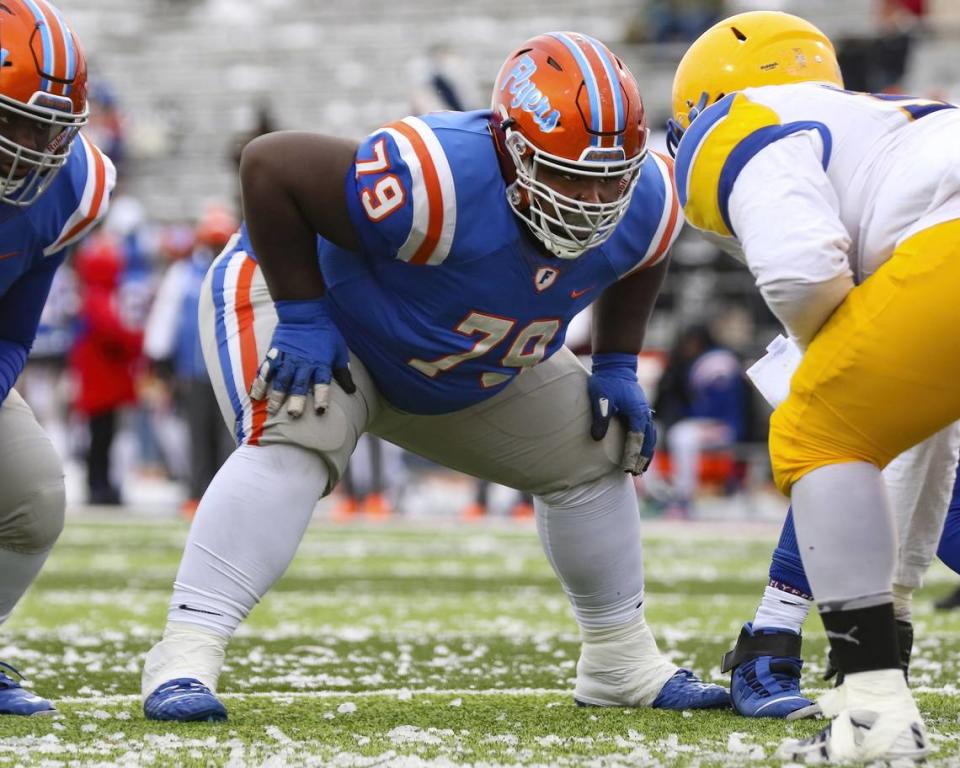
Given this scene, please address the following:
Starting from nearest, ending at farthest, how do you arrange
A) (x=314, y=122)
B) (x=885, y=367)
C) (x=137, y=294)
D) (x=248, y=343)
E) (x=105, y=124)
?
(x=885, y=367)
(x=248, y=343)
(x=137, y=294)
(x=105, y=124)
(x=314, y=122)

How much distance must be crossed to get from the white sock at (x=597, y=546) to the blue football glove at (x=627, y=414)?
0.06 metres

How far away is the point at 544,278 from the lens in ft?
11.0

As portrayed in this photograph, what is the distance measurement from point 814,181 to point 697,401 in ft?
29.1

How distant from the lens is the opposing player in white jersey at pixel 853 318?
264 centimetres

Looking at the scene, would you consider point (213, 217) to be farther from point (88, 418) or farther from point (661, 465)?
point (661, 465)

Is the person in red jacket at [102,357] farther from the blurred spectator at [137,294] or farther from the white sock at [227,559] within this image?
the white sock at [227,559]

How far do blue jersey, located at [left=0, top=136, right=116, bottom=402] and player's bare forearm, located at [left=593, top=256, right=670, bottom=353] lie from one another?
114 cm

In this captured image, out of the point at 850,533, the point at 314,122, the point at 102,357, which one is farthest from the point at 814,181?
the point at 314,122

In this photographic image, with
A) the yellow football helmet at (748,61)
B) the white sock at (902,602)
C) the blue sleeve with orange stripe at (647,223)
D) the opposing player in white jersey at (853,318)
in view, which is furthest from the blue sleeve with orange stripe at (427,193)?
the white sock at (902,602)

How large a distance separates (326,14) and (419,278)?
18.2 m

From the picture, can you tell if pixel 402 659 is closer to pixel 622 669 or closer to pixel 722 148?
pixel 622 669

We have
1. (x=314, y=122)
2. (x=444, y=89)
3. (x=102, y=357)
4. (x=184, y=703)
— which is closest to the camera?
(x=184, y=703)

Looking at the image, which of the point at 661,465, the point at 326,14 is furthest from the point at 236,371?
the point at 326,14

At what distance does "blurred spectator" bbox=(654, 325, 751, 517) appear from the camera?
1130 centimetres
